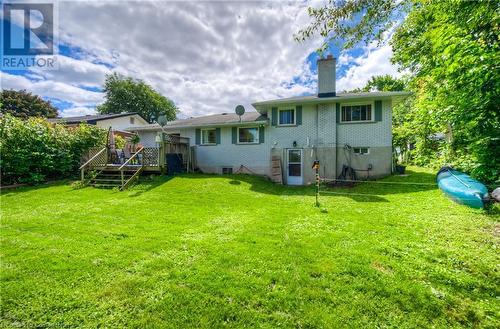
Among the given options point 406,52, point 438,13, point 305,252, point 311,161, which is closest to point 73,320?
point 305,252

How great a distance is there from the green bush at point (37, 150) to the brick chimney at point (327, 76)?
13980mm

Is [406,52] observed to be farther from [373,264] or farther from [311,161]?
[373,264]

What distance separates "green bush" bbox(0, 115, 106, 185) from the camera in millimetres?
9617

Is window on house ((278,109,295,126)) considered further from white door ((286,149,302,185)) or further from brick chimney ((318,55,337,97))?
brick chimney ((318,55,337,97))

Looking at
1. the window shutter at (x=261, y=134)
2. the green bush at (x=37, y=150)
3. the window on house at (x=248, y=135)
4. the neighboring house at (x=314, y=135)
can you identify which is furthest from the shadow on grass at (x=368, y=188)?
the green bush at (x=37, y=150)

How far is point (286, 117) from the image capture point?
40.3ft

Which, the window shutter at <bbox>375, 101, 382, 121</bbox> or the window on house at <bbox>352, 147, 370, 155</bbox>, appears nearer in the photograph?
the window shutter at <bbox>375, 101, 382, 121</bbox>

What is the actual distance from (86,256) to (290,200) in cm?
602

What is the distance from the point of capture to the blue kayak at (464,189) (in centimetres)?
554

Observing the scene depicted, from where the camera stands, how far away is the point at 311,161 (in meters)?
11.8

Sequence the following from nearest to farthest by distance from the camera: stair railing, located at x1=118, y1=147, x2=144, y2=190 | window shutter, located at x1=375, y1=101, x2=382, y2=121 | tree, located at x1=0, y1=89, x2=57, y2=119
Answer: stair railing, located at x1=118, y1=147, x2=144, y2=190 < window shutter, located at x1=375, y1=101, x2=382, y2=121 < tree, located at x1=0, y1=89, x2=57, y2=119

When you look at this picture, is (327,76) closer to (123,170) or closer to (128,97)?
(123,170)

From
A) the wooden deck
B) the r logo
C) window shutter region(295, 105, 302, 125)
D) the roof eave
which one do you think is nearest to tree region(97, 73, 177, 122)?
the wooden deck

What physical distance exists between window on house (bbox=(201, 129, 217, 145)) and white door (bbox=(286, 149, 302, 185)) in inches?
196
